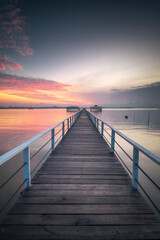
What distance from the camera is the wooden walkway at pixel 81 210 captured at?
162cm

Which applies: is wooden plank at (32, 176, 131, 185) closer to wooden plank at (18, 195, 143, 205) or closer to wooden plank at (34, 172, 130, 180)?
wooden plank at (34, 172, 130, 180)

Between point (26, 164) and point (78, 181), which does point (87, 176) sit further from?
point (26, 164)

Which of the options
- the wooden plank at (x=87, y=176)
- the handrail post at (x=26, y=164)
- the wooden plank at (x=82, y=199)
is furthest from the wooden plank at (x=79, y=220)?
the wooden plank at (x=87, y=176)

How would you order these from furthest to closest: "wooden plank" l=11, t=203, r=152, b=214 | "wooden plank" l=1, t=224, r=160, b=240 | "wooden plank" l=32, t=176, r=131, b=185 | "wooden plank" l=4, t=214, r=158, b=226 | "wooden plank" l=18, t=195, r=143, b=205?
"wooden plank" l=32, t=176, r=131, b=185 → "wooden plank" l=18, t=195, r=143, b=205 → "wooden plank" l=11, t=203, r=152, b=214 → "wooden plank" l=4, t=214, r=158, b=226 → "wooden plank" l=1, t=224, r=160, b=240

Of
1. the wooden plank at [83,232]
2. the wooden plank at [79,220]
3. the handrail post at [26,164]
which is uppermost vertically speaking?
the handrail post at [26,164]

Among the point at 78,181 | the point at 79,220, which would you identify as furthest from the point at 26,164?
the point at 79,220

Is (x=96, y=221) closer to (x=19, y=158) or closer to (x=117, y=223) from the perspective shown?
(x=117, y=223)

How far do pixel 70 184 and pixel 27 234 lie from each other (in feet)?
4.00

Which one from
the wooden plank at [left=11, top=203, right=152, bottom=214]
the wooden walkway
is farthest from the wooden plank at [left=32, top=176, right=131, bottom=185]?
the wooden plank at [left=11, top=203, right=152, bottom=214]

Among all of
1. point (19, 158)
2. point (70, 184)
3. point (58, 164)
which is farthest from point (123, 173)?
point (19, 158)

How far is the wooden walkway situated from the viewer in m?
1.62

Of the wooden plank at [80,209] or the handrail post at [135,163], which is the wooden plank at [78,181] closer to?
the handrail post at [135,163]

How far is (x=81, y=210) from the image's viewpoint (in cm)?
197

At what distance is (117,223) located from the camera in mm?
1749
